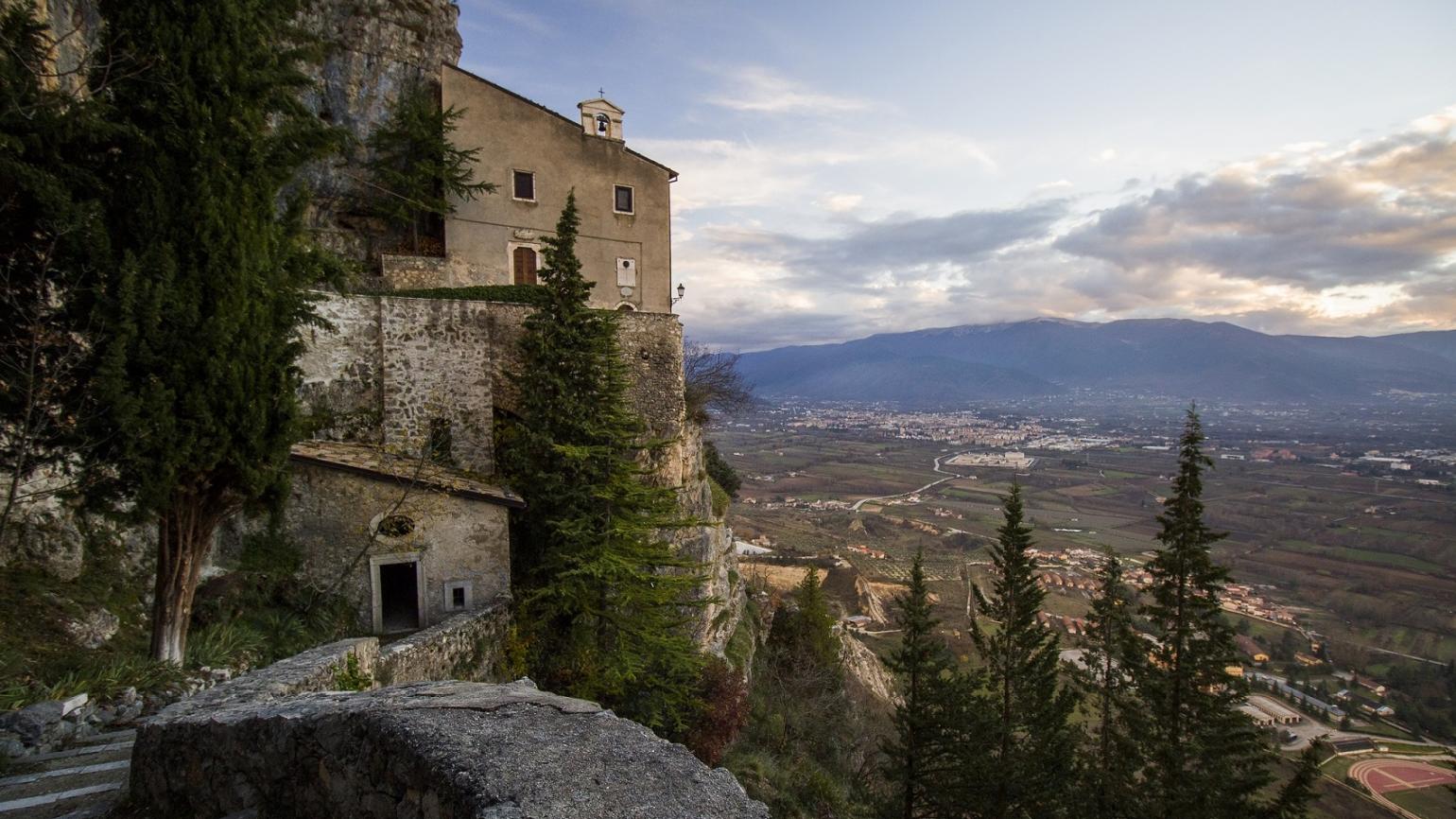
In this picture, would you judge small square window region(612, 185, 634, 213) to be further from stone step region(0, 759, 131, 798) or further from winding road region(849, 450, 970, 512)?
winding road region(849, 450, 970, 512)

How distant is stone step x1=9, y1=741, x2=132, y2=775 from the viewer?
5.23 m

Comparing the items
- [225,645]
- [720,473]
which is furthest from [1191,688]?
[720,473]

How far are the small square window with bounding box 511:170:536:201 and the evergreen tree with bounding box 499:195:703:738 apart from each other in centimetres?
846

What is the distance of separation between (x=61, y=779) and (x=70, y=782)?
13 cm

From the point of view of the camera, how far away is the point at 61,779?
5.02 m

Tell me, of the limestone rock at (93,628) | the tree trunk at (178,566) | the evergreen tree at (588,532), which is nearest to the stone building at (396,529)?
the evergreen tree at (588,532)

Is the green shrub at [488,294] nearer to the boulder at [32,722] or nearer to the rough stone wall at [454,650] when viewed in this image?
the rough stone wall at [454,650]

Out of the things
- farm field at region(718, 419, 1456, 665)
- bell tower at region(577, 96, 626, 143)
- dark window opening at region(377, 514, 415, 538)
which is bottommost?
farm field at region(718, 419, 1456, 665)

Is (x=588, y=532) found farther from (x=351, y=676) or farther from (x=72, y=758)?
(x=72, y=758)

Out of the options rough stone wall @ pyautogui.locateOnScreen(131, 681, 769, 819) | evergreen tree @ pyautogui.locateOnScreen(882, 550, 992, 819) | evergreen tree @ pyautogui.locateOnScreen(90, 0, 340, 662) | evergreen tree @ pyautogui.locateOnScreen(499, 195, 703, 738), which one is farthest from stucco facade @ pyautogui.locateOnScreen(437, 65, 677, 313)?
rough stone wall @ pyautogui.locateOnScreen(131, 681, 769, 819)

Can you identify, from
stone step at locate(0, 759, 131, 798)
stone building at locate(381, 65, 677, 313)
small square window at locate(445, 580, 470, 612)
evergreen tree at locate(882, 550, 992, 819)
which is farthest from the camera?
stone building at locate(381, 65, 677, 313)

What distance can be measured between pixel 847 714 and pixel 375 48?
2832 cm

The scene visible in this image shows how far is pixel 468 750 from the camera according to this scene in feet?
10.4

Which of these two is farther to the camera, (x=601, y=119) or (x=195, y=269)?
(x=601, y=119)
